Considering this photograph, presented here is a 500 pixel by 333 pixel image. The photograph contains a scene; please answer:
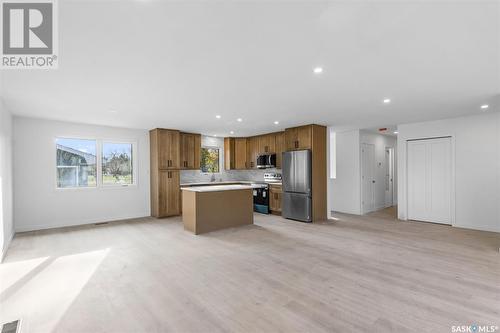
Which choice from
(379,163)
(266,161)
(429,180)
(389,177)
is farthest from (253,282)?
(389,177)

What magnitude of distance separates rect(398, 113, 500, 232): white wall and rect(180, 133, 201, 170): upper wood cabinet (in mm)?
6536

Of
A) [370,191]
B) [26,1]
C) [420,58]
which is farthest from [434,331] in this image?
[370,191]

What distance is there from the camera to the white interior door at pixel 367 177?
24.1 ft

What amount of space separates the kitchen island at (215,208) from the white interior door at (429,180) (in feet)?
14.0

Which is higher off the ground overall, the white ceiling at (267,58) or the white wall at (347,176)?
the white ceiling at (267,58)

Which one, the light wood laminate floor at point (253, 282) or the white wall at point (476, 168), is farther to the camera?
the white wall at point (476, 168)

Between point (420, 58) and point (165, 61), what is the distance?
8.98 feet

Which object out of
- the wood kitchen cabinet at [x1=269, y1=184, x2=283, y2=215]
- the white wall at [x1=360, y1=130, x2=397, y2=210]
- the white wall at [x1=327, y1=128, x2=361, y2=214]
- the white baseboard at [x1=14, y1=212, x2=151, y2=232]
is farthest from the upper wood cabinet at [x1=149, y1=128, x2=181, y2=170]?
the white wall at [x1=360, y1=130, x2=397, y2=210]

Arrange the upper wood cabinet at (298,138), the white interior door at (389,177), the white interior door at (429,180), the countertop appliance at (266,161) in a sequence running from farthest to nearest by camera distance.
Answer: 1. the white interior door at (389,177)
2. the countertop appliance at (266,161)
3. the upper wood cabinet at (298,138)
4. the white interior door at (429,180)

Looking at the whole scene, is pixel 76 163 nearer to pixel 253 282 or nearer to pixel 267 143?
pixel 267 143

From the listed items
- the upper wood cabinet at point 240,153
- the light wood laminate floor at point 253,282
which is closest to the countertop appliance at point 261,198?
the upper wood cabinet at point 240,153

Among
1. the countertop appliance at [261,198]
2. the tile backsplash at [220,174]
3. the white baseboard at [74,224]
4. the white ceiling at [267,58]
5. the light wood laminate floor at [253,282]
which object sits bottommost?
the light wood laminate floor at [253,282]

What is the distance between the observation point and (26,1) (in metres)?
1.78

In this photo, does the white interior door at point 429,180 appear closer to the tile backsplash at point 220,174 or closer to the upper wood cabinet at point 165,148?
the tile backsplash at point 220,174
